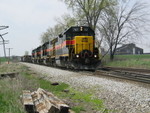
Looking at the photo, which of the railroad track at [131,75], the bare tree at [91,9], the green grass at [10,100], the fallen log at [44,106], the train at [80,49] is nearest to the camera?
the fallen log at [44,106]

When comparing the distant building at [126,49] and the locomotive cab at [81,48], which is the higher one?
the distant building at [126,49]

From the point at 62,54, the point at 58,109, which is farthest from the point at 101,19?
the point at 58,109

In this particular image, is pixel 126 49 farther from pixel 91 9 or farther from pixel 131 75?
pixel 131 75

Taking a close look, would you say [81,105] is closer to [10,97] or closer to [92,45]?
[10,97]

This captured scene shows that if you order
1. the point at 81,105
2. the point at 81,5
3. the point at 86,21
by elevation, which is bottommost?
the point at 81,105

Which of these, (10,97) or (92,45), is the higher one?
(92,45)

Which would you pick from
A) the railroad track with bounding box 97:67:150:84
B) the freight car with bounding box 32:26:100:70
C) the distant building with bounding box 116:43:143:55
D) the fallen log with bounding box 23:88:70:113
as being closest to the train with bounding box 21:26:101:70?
the freight car with bounding box 32:26:100:70

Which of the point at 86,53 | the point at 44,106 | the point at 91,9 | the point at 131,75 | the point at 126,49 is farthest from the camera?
the point at 126,49

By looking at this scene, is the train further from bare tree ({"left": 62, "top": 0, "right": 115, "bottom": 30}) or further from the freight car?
bare tree ({"left": 62, "top": 0, "right": 115, "bottom": 30})

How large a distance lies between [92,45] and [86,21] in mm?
15067

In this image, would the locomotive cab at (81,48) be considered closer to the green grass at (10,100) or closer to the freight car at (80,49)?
the freight car at (80,49)

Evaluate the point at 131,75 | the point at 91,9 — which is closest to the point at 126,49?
the point at 91,9

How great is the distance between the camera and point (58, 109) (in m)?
4.89

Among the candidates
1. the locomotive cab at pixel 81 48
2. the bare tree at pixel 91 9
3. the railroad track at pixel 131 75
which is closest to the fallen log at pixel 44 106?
the railroad track at pixel 131 75
